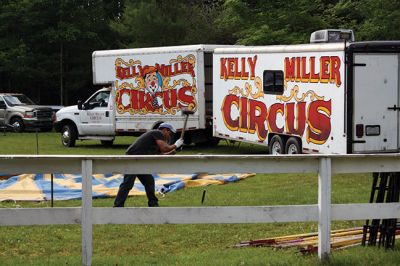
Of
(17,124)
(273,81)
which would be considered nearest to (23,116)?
(17,124)

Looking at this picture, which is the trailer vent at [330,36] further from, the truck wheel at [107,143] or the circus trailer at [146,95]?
the truck wheel at [107,143]

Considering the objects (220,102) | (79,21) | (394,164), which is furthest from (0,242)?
(79,21)

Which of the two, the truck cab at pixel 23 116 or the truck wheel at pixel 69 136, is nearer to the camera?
the truck wheel at pixel 69 136

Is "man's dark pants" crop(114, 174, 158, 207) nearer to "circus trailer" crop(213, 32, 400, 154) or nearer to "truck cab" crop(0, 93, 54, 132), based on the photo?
"circus trailer" crop(213, 32, 400, 154)

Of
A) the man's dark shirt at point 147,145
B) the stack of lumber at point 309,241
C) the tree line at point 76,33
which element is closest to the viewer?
the stack of lumber at point 309,241

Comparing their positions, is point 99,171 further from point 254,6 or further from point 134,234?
point 254,6

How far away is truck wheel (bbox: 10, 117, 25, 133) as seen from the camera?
3306 centimetres

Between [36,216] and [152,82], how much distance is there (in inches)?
669

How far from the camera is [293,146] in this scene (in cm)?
1716

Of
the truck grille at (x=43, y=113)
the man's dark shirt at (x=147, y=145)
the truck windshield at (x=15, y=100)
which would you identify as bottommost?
the truck grille at (x=43, y=113)

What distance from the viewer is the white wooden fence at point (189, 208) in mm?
6457

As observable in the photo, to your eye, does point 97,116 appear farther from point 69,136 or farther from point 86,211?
point 86,211

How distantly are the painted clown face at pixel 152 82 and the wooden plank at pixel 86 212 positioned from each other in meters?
16.7

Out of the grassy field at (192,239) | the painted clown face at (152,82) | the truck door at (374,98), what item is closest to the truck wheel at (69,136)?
the painted clown face at (152,82)
